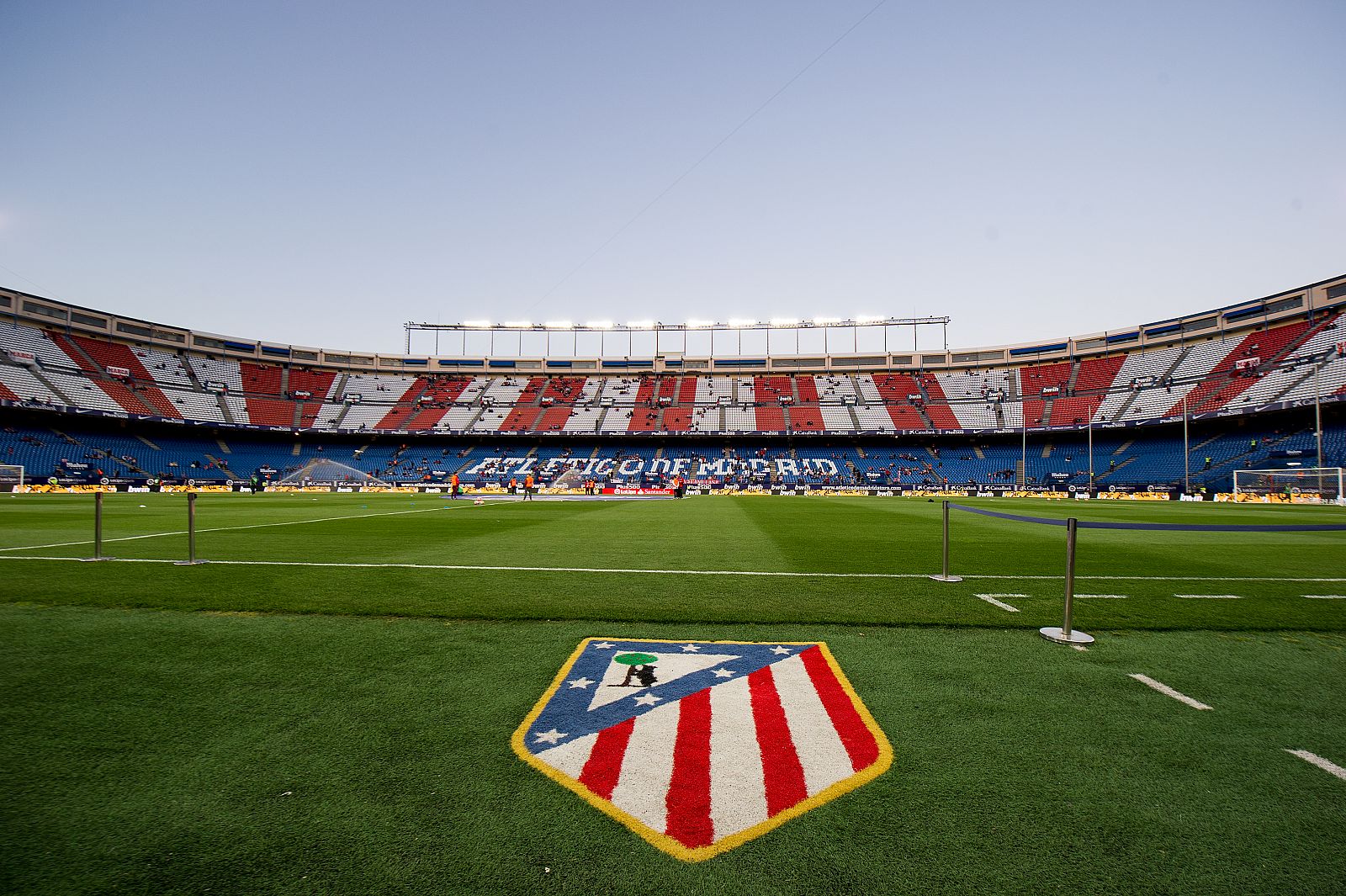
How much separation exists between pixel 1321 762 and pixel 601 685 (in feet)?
12.1

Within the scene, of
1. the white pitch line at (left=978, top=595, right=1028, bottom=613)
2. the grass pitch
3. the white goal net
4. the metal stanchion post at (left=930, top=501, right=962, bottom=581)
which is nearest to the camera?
the grass pitch

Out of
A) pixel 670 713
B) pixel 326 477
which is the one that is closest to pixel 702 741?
pixel 670 713

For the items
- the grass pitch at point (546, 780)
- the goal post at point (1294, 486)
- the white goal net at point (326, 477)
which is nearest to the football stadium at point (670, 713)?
the grass pitch at point (546, 780)

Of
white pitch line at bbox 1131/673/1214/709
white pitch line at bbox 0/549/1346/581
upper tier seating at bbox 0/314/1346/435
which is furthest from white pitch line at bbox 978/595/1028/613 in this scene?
upper tier seating at bbox 0/314/1346/435

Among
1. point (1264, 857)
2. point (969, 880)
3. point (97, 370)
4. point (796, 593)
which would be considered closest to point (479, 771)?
point (969, 880)

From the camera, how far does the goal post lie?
34.4m

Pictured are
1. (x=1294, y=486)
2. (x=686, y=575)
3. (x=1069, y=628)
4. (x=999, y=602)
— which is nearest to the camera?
→ (x=1069, y=628)

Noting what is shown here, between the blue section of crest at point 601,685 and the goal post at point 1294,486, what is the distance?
46042 mm

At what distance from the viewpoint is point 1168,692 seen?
11.9 ft

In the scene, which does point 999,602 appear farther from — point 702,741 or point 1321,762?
point 702,741

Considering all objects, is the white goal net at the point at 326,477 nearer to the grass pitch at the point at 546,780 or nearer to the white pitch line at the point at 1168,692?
the grass pitch at the point at 546,780

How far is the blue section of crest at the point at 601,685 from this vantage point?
3.02 meters

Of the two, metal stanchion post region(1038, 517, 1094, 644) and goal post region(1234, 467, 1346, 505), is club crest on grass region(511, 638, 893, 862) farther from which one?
goal post region(1234, 467, 1346, 505)

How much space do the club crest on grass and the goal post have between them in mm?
46397
